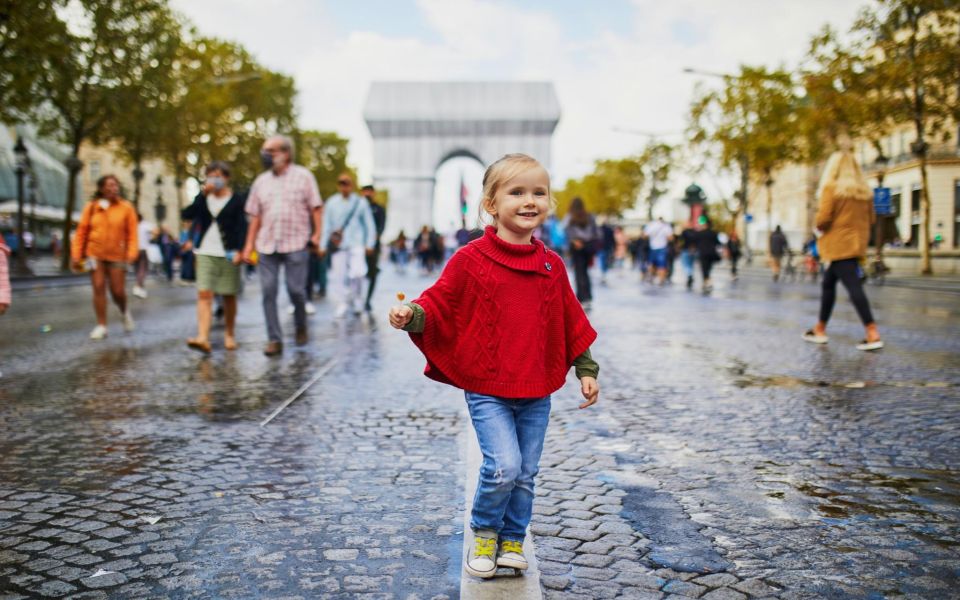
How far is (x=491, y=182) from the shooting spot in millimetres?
3059

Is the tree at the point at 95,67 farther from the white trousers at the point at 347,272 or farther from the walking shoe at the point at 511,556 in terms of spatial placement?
the walking shoe at the point at 511,556

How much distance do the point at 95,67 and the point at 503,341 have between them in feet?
93.6

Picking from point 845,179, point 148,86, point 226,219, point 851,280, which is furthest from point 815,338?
point 148,86

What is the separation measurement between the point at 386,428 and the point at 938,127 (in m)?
24.5

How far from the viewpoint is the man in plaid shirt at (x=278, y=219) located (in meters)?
8.50

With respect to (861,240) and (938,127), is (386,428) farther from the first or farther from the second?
(938,127)

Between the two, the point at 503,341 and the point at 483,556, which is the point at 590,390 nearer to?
the point at 503,341

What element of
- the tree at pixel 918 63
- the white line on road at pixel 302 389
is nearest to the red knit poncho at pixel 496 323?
the white line on road at pixel 302 389

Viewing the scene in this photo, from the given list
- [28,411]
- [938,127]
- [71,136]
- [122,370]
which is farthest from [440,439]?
[71,136]

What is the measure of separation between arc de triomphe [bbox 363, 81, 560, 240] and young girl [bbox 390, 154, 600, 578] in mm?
53657

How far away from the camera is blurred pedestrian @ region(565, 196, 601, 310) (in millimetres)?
14297

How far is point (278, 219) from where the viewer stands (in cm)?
849

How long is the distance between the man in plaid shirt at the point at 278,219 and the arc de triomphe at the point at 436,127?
4817 centimetres

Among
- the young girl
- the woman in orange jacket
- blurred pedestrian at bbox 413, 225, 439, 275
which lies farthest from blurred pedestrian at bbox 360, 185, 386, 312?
blurred pedestrian at bbox 413, 225, 439, 275
